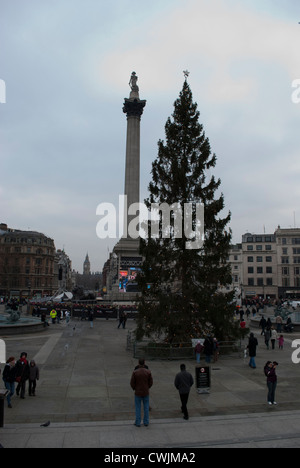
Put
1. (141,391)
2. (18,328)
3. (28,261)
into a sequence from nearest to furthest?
(141,391)
(18,328)
(28,261)

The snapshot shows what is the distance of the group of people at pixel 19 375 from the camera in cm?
1080

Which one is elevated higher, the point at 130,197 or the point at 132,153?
the point at 132,153

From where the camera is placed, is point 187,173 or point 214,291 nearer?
point 214,291

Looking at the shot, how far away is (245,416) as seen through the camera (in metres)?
10.0

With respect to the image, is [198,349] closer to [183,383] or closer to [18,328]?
[183,383]

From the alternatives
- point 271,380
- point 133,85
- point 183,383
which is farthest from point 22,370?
point 133,85

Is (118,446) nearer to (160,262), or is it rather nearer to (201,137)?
(160,262)

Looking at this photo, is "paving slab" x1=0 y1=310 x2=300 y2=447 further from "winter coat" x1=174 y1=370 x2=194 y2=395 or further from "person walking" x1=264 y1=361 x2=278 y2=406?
"winter coat" x1=174 y1=370 x2=194 y2=395

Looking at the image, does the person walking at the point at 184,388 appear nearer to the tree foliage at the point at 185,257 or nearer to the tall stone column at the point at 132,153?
the tree foliage at the point at 185,257

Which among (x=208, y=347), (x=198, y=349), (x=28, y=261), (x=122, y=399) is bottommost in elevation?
(x=122, y=399)

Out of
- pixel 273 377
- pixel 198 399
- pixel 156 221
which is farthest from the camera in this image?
pixel 156 221

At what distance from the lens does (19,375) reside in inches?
443
